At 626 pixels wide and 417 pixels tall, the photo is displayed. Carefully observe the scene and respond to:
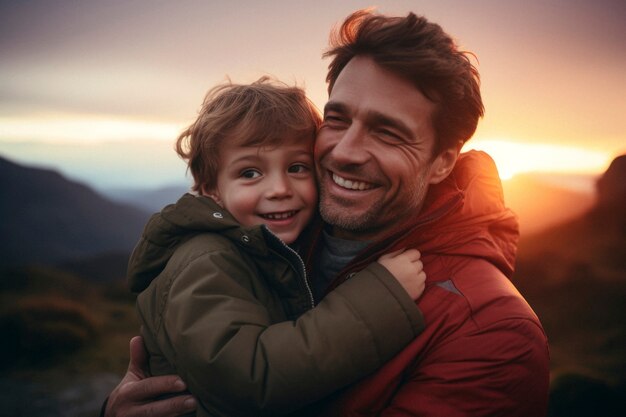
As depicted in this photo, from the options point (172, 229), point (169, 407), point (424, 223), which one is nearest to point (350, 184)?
point (424, 223)

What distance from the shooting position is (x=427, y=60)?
259cm

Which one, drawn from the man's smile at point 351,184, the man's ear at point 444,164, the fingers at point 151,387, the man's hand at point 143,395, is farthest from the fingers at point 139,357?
the man's ear at point 444,164

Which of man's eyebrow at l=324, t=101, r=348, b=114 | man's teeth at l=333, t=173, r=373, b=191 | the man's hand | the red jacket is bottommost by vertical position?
the man's hand

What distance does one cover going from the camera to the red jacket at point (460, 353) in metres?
1.98

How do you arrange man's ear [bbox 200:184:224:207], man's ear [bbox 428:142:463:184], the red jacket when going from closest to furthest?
the red jacket → man's ear [bbox 200:184:224:207] → man's ear [bbox 428:142:463:184]

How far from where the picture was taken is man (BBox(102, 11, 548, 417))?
2.01m

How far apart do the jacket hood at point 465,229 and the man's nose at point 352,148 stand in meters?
0.46

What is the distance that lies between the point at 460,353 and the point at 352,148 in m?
1.18

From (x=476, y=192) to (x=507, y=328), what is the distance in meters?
0.77

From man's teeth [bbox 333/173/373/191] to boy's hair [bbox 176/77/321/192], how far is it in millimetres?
294

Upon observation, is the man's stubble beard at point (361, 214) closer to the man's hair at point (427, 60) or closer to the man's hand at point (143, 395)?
the man's hair at point (427, 60)

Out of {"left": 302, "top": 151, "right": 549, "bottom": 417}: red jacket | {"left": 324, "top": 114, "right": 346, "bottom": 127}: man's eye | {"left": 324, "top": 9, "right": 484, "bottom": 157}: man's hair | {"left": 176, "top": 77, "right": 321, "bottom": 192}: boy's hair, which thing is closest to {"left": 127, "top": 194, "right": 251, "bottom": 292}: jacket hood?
{"left": 176, "top": 77, "right": 321, "bottom": 192}: boy's hair

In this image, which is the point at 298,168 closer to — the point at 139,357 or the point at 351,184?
the point at 351,184

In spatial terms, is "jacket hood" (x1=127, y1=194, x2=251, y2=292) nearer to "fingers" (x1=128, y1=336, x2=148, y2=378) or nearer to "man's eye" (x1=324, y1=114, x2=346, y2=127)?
"fingers" (x1=128, y1=336, x2=148, y2=378)
